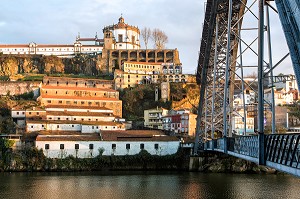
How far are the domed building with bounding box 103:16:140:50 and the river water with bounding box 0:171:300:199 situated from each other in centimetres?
5336

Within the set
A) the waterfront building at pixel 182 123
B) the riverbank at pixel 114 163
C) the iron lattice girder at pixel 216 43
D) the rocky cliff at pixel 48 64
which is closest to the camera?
the iron lattice girder at pixel 216 43

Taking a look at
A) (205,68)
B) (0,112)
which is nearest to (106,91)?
(0,112)

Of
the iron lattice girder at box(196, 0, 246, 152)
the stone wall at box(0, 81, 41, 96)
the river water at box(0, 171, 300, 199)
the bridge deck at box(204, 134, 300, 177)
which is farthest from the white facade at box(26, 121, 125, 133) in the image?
the bridge deck at box(204, 134, 300, 177)

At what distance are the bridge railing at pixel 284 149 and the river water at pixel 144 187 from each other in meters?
12.7

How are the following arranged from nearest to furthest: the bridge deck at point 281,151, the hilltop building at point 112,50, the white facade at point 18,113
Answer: the bridge deck at point 281,151
the white facade at point 18,113
the hilltop building at point 112,50

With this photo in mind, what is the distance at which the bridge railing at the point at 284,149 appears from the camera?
1041 centimetres

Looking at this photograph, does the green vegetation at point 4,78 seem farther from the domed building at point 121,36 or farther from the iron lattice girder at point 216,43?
the iron lattice girder at point 216,43

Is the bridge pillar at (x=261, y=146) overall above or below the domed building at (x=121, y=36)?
below

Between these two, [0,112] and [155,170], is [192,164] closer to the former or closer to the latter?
[155,170]

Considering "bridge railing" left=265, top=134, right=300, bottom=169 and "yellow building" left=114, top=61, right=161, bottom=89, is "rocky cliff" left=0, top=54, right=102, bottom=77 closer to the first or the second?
"yellow building" left=114, top=61, right=161, bottom=89

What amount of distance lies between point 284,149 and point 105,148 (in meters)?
34.1

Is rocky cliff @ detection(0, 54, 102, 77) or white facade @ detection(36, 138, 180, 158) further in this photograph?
rocky cliff @ detection(0, 54, 102, 77)

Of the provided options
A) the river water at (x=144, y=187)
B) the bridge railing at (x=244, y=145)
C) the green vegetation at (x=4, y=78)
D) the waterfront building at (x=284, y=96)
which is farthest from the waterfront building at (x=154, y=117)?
the bridge railing at (x=244, y=145)

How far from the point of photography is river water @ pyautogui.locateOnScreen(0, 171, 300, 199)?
25.5 metres
